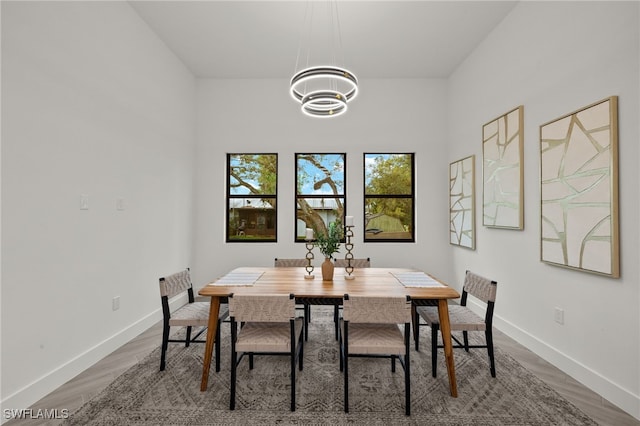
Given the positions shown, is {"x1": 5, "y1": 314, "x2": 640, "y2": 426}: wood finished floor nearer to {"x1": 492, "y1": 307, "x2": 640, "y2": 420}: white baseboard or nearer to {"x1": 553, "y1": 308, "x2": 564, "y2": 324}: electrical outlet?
{"x1": 492, "y1": 307, "x2": 640, "y2": 420}: white baseboard

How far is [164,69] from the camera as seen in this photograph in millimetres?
3516

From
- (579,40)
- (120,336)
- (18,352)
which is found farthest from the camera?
(120,336)

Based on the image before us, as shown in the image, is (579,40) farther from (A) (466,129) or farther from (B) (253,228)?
(B) (253,228)

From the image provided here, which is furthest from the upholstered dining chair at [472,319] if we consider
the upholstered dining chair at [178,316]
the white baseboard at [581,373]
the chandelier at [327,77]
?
the chandelier at [327,77]

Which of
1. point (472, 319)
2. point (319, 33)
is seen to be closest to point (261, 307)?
point (472, 319)

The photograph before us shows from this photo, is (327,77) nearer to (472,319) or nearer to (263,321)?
(263,321)

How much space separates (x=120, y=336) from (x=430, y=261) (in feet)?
12.8

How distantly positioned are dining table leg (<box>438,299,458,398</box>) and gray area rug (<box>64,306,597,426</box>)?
8 centimetres

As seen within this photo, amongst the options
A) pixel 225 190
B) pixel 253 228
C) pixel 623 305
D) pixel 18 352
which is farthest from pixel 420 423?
pixel 225 190

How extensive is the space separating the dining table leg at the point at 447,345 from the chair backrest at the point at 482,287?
0.33 metres

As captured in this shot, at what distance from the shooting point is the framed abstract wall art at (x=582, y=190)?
6.19 feet

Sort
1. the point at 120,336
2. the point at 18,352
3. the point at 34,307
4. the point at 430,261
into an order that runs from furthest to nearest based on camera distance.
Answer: the point at 430,261
the point at 120,336
the point at 34,307
the point at 18,352

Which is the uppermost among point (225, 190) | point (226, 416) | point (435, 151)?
point (435, 151)

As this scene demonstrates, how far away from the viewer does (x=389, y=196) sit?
4.41 meters
